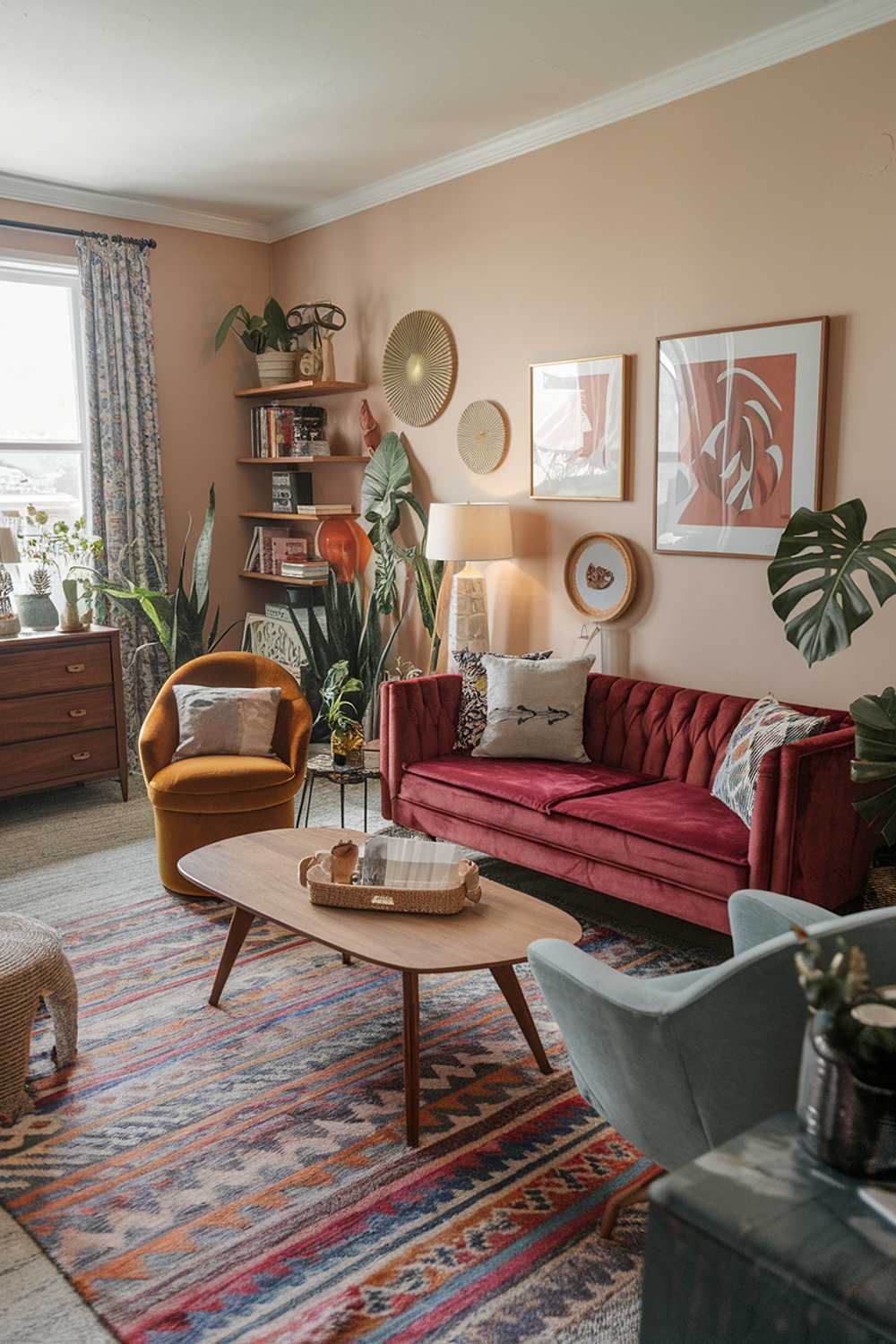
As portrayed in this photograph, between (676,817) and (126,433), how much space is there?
3711mm

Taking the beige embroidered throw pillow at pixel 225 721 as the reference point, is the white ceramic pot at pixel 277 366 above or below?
above

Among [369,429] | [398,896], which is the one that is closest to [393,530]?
[369,429]

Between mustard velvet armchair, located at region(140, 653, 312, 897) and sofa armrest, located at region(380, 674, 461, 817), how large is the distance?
0.32m

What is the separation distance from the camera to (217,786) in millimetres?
3783

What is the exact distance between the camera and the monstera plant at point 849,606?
2.84 meters

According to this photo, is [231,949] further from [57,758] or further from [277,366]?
[277,366]

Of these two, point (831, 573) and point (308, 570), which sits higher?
point (831, 573)

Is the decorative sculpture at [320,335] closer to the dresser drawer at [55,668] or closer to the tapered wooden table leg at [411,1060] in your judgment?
the dresser drawer at [55,668]

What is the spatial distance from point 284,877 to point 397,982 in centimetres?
54

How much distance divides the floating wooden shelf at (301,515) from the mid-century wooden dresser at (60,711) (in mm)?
1207

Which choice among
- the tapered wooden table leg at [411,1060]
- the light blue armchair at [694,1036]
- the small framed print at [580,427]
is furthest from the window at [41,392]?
the light blue armchair at [694,1036]

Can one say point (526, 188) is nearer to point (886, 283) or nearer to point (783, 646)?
point (886, 283)

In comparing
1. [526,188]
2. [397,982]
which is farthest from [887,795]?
[526,188]

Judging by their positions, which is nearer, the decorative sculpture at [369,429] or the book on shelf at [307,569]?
→ the decorative sculpture at [369,429]
